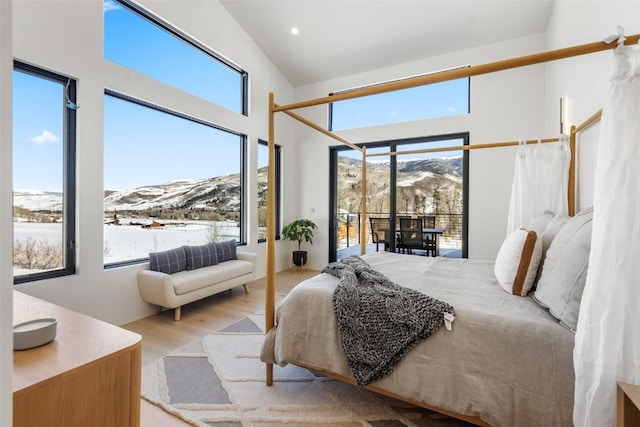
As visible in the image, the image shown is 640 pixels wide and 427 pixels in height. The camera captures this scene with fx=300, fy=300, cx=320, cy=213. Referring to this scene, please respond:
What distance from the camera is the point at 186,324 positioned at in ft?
9.78

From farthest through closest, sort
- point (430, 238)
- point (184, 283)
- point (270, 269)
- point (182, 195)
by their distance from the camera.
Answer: point (430, 238)
point (182, 195)
point (184, 283)
point (270, 269)

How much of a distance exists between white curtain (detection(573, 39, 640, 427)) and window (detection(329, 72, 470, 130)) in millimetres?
3426

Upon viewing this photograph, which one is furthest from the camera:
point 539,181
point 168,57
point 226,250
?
point 226,250

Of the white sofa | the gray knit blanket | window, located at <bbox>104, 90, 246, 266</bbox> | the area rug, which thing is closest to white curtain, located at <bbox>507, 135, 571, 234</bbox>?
the gray knit blanket

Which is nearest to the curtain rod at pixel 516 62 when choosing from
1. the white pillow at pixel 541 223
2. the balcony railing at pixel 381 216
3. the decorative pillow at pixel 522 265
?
the decorative pillow at pixel 522 265

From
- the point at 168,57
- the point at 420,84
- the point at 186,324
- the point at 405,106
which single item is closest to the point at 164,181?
the point at 168,57

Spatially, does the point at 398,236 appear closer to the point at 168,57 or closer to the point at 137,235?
the point at 137,235

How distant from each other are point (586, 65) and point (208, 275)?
3.97 m

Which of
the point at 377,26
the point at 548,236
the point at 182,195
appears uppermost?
the point at 377,26

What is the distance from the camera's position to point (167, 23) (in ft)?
11.4

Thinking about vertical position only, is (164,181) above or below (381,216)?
above

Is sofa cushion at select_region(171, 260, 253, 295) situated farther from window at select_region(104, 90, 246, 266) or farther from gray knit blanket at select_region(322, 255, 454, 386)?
gray knit blanket at select_region(322, 255, 454, 386)

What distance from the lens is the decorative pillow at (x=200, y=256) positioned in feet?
11.6

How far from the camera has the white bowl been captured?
1.03 meters
